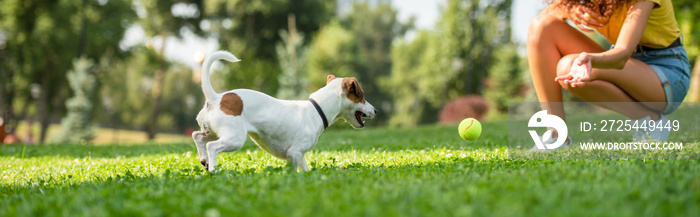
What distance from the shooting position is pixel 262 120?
329 centimetres

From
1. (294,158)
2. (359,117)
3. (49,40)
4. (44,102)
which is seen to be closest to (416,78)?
(49,40)

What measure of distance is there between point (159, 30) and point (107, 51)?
3.13 m

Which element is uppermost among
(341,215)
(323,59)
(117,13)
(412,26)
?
(412,26)

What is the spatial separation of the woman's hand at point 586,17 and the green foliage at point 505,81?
25574 millimetres

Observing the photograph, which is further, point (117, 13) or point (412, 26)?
point (412, 26)

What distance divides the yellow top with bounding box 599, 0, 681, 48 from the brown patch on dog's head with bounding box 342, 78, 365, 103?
2492mm

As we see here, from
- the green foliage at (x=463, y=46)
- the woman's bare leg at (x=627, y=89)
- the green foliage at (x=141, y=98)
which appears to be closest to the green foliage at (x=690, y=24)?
the green foliage at (x=463, y=46)

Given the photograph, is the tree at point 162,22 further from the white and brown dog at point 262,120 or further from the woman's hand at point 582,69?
the woman's hand at point 582,69

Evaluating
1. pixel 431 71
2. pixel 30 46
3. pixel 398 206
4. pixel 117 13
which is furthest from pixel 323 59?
pixel 398 206

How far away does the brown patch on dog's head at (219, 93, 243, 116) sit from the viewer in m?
3.14

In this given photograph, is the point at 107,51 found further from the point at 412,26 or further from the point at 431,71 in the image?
the point at 412,26

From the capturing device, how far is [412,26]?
5966 centimetres

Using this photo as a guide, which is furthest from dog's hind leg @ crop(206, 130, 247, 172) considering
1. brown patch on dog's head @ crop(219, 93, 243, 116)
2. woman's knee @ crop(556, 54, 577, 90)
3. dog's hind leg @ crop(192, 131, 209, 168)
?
woman's knee @ crop(556, 54, 577, 90)

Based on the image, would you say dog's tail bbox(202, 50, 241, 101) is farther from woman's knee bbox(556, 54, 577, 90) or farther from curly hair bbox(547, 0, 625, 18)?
curly hair bbox(547, 0, 625, 18)
